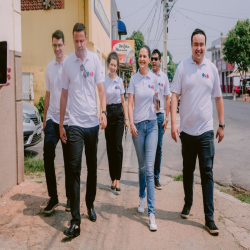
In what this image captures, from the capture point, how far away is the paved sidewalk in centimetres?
373

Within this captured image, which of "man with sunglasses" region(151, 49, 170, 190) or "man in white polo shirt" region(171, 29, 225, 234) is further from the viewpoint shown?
"man with sunglasses" region(151, 49, 170, 190)

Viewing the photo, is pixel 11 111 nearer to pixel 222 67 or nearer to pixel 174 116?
pixel 174 116

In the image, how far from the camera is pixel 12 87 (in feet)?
17.8

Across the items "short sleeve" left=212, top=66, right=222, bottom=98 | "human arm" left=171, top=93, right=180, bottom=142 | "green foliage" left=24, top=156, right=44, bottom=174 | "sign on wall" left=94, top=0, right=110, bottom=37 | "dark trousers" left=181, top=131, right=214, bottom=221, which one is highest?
"sign on wall" left=94, top=0, right=110, bottom=37

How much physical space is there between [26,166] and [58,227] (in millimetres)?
2924

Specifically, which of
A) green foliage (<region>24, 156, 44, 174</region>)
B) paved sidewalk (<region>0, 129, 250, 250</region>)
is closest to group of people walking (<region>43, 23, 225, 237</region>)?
paved sidewalk (<region>0, 129, 250, 250</region>)

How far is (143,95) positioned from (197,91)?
0.74m

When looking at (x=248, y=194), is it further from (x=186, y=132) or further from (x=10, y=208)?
(x=10, y=208)

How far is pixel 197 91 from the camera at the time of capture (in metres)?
4.18

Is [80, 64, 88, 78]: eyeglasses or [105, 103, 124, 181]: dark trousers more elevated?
[80, 64, 88, 78]: eyeglasses

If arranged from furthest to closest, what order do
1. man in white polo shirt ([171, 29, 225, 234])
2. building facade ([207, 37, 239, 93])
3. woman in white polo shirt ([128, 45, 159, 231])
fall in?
building facade ([207, 37, 239, 93])
woman in white polo shirt ([128, 45, 159, 231])
man in white polo shirt ([171, 29, 225, 234])

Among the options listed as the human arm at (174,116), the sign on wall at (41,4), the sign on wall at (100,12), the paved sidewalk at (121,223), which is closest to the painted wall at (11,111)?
the paved sidewalk at (121,223)

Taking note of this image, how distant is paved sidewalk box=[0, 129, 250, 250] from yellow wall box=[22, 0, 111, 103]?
30.3 feet

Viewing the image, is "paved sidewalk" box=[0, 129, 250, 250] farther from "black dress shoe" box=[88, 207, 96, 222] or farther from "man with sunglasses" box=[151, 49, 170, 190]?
"man with sunglasses" box=[151, 49, 170, 190]
